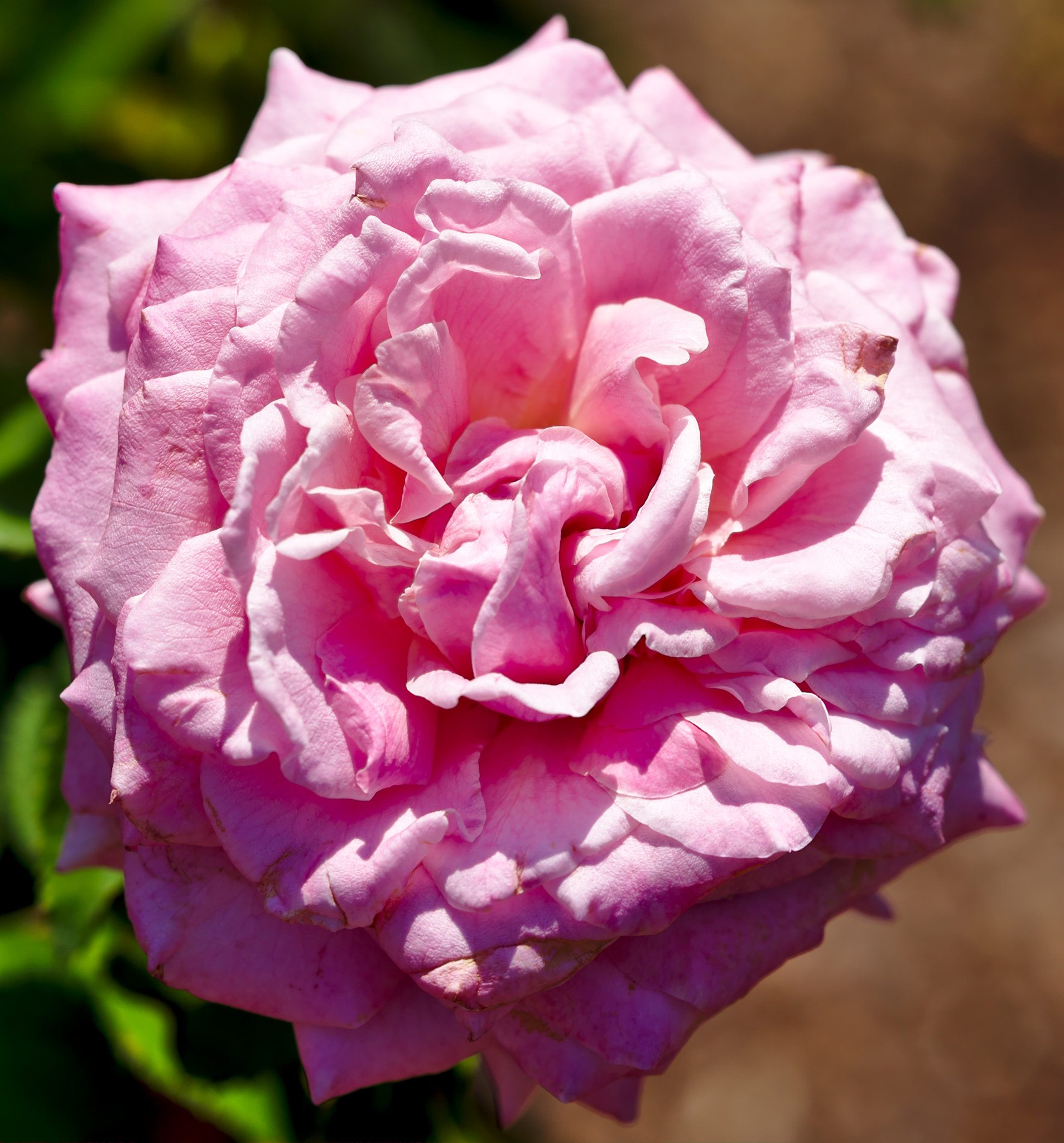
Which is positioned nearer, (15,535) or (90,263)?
(90,263)

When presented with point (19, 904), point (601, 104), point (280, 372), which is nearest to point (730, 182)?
point (601, 104)

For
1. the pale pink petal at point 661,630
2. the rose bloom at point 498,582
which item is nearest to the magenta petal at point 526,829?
the rose bloom at point 498,582

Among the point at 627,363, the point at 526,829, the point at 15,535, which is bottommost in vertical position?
the point at 15,535

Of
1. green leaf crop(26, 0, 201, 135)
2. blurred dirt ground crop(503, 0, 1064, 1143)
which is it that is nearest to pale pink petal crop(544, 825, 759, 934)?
green leaf crop(26, 0, 201, 135)

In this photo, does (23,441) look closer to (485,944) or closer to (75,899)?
(75,899)

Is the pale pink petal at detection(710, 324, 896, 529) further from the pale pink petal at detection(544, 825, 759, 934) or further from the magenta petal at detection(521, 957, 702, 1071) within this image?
the magenta petal at detection(521, 957, 702, 1071)

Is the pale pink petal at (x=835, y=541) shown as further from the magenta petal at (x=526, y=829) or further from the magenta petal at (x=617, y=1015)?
the magenta petal at (x=617, y=1015)

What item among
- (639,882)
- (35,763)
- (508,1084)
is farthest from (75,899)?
(639,882)
